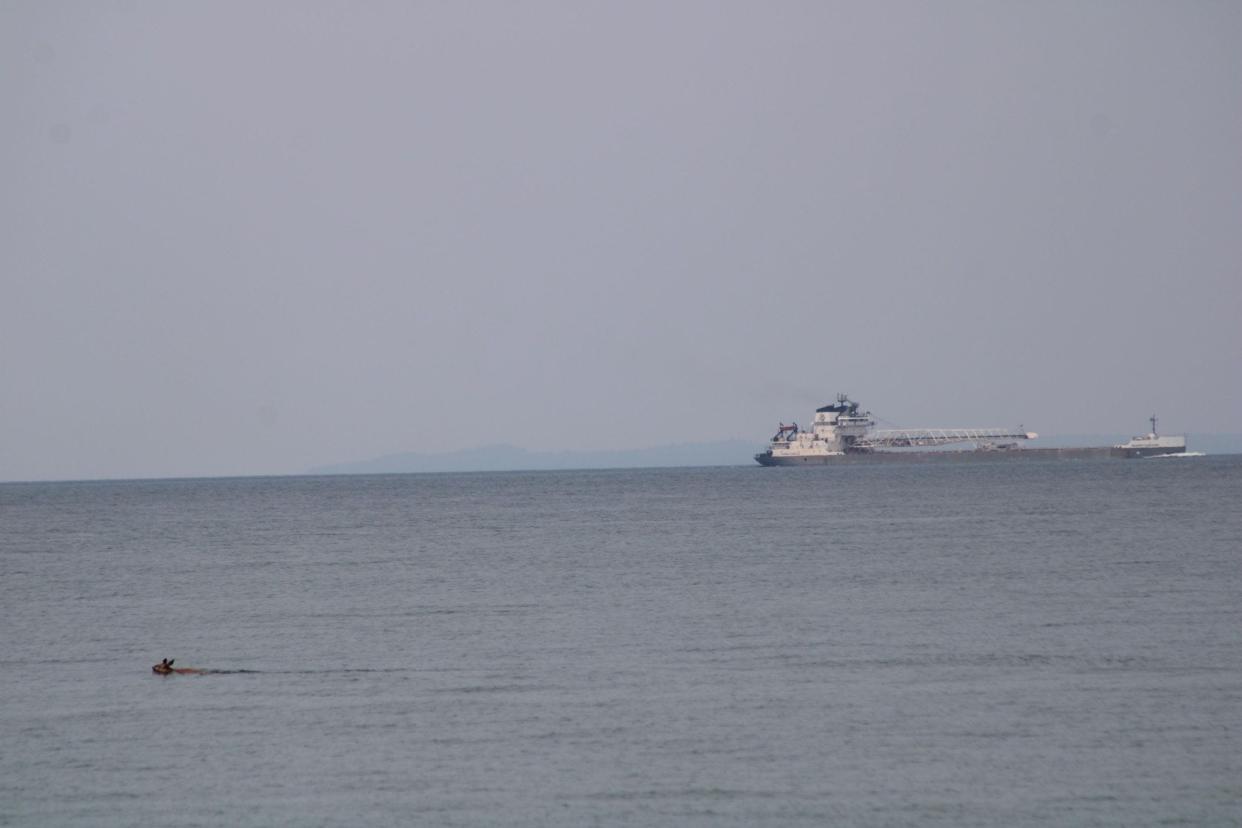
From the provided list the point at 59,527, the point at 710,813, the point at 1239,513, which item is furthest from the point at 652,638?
the point at 59,527

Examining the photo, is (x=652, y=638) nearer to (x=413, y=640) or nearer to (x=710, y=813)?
(x=413, y=640)

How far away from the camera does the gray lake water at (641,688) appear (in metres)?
21.5

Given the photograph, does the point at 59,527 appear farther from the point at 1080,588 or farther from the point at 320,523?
the point at 1080,588

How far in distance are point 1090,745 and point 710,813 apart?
23.1 ft

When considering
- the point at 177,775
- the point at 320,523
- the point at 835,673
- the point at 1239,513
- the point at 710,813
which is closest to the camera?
the point at 710,813

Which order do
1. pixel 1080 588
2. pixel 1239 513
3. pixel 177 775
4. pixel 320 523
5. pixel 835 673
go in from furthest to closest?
A: pixel 320 523
pixel 1239 513
pixel 1080 588
pixel 835 673
pixel 177 775

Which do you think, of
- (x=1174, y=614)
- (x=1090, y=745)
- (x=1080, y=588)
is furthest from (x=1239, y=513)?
(x=1090, y=745)

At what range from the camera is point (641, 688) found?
29656mm

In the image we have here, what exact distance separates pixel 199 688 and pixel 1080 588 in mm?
27500

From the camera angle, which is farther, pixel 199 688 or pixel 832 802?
pixel 199 688

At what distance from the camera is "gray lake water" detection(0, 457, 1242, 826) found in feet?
70.6

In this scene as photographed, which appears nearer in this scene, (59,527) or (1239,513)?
(1239,513)

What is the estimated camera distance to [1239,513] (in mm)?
86500

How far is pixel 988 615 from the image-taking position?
40125mm
